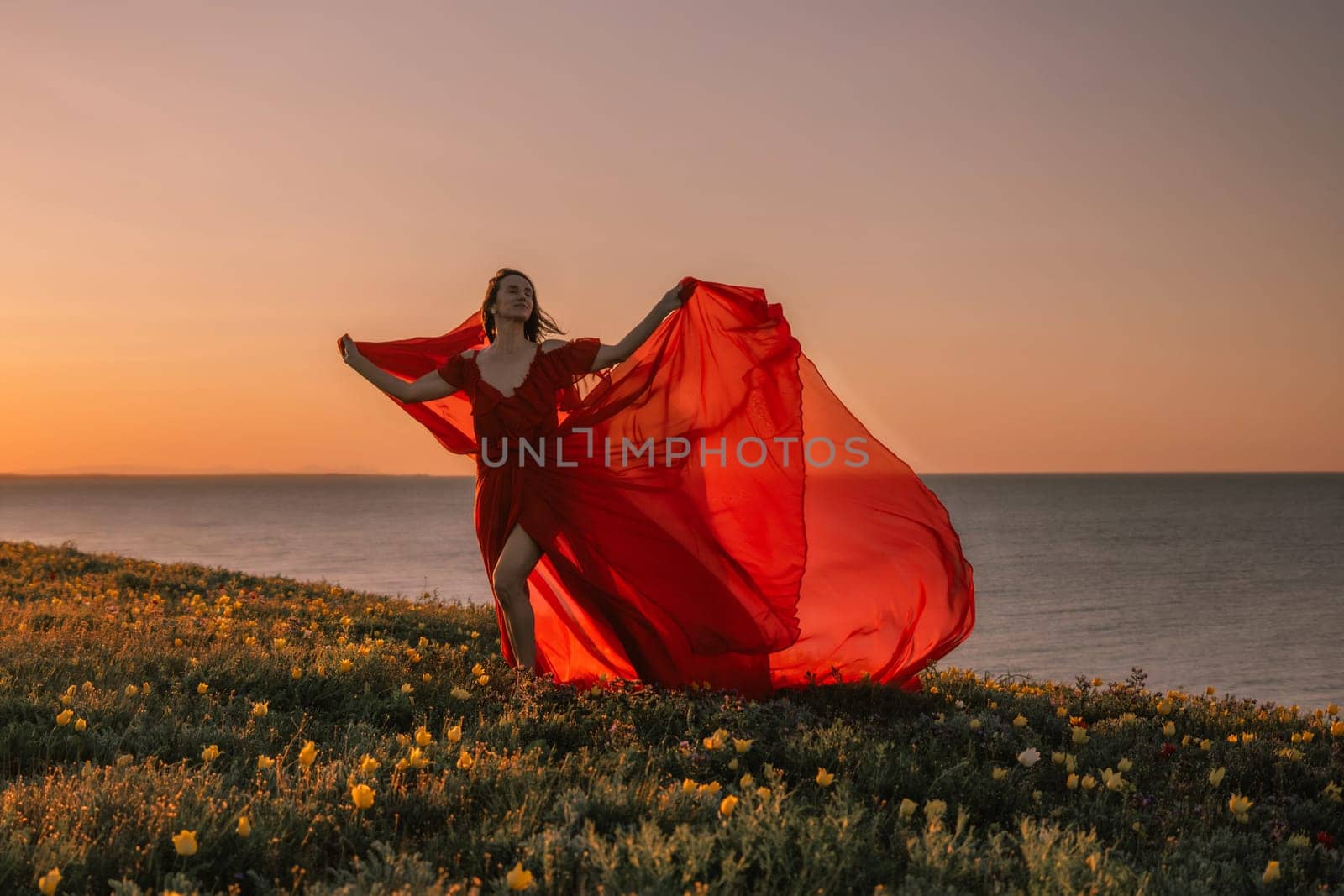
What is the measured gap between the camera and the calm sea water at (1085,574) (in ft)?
86.5

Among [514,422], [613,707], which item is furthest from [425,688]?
[514,422]

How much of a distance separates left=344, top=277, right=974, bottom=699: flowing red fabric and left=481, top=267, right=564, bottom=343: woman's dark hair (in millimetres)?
367

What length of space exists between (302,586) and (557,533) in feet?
26.0

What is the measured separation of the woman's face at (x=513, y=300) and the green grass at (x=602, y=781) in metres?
2.74

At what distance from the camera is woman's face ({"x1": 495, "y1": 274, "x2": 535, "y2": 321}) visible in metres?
7.38

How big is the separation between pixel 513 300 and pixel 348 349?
65.0 inches

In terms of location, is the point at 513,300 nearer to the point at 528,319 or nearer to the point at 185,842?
the point at 528,319

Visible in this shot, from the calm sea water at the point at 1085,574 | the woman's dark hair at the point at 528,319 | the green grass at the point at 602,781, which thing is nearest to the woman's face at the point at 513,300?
the woman's dark hair at the point at 528,319

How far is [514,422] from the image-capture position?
23.9 ft

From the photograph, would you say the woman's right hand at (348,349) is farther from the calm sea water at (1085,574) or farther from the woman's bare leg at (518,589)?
the calm sea water at (1085,574)

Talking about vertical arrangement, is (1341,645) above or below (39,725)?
below

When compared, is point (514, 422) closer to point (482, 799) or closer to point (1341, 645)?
point (482, 799)

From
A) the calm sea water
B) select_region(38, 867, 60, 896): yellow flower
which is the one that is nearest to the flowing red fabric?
select_region(38, 867, 60, 896): yellow flower

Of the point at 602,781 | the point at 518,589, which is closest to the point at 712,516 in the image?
the point at 518,589
